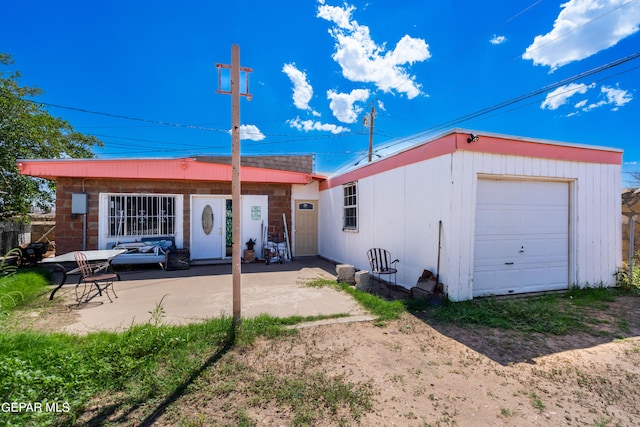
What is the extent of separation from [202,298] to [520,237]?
6128mm

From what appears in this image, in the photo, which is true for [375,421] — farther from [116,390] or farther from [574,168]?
[574,168]

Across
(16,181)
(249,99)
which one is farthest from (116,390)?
(16,181)

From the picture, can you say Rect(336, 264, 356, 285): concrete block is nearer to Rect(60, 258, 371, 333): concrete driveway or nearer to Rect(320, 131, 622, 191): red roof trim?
Rect(60, 258, 371, 333): concrete driveway

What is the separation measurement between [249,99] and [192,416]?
11.0ft

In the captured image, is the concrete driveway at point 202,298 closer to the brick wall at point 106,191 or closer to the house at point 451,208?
the house at point 451,208

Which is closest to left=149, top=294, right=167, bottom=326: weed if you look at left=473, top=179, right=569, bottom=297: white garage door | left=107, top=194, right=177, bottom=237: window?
left=473, top=179, right=569, bottom=297: white garage door

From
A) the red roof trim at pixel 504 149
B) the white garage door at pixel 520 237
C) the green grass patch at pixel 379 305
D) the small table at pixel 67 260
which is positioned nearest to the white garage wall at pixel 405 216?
the red roof trim at pixel 504 149

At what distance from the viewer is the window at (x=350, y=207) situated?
839cm

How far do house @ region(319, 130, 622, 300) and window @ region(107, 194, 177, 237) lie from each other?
6.86 metres

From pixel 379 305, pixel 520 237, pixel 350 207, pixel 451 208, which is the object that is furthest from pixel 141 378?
pixel 350 207

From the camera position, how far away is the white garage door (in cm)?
532

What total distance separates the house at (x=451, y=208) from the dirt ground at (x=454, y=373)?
5.10 ft

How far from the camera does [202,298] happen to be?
536 cm

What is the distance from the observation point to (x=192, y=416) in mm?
2188
